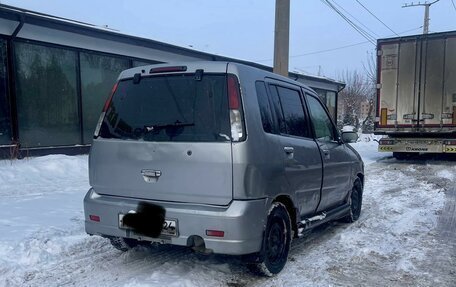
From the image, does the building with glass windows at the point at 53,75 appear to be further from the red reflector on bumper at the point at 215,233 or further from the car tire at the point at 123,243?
the red reflector on bumper at the point at 215,233

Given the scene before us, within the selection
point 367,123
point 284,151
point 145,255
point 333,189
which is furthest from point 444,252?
point 367,123

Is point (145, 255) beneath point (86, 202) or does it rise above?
beneath

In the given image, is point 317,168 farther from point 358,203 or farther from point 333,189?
point 358,203

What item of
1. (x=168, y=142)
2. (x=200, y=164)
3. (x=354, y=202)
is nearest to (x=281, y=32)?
(x=354, y=202)

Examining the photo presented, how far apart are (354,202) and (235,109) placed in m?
3.56

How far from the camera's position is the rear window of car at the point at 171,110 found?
3656mm

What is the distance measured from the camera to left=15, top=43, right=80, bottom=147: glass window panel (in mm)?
10094

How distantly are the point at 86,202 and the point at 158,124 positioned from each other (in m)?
1.07

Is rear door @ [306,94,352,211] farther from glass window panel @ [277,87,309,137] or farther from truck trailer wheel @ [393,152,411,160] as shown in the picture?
truck trailer wheel @ [393,152,411,160]

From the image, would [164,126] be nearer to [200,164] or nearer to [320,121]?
[200,164]

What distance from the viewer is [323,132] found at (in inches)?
212

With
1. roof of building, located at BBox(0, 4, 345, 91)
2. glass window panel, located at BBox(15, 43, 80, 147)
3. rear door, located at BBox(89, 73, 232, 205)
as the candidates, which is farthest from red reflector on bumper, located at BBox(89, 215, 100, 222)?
roof of building, located at BBox(0, 4, 345, 91)

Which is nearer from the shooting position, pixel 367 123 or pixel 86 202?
pixel 86 202

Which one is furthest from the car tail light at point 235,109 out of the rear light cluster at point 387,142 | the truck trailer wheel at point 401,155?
the truck trailer wheel at point 401,155
